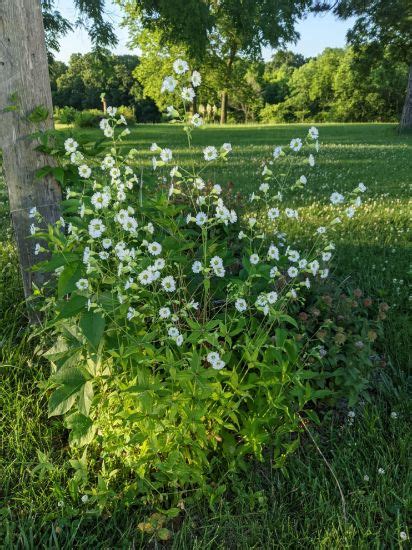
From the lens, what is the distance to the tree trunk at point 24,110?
2.50m

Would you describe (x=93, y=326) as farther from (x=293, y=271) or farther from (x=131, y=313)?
(x=293, y=271)

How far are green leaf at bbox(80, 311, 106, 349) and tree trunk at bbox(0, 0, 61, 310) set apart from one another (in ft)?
3.27

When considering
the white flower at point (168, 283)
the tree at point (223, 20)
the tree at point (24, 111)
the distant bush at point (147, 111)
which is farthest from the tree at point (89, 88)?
the white flower at point (168, 283)

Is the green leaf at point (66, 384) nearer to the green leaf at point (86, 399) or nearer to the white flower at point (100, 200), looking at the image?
the green leaf at point (86, 399)

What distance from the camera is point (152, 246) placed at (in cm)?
181

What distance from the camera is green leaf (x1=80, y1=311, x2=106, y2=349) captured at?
1.67m

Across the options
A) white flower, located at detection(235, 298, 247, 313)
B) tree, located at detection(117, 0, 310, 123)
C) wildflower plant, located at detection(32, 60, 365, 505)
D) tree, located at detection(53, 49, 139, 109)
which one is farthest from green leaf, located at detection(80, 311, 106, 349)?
tree, located at detection(53, 49, 139, 109)

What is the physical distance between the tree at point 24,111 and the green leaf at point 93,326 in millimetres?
864

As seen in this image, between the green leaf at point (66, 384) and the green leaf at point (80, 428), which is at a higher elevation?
the green leaf at point (66, 384)

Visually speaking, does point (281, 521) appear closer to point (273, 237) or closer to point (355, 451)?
point (355, 451)

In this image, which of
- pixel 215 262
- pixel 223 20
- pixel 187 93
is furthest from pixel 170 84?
pixel 223 20

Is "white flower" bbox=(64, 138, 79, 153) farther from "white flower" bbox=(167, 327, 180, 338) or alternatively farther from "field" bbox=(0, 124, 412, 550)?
"field" bbox=(0, 124, 412, 550)

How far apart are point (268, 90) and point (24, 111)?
68.4 metres

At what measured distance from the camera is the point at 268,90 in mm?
65188
